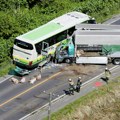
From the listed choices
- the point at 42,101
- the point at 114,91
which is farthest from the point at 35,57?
the point at 114,91

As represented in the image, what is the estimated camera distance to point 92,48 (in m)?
44.0

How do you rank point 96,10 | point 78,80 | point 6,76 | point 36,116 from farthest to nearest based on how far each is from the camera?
point 96,10 → point 6,76 → point 78,80 → point 36,116

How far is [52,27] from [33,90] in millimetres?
7942

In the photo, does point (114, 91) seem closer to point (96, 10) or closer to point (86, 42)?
point (86, 42)

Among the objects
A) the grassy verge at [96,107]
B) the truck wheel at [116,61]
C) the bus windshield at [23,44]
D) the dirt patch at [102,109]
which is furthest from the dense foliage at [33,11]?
the dirt patch at [102,109]

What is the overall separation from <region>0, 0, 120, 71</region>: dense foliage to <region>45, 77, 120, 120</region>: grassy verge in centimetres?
1055

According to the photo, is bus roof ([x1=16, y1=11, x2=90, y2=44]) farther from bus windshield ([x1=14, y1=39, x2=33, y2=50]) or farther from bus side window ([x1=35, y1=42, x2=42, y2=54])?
bus side window ([x1=35, y1=42, x2=42, y2=54])

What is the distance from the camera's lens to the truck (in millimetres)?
43188

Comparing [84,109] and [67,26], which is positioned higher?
[67,26]

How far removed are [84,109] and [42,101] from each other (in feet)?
12.6

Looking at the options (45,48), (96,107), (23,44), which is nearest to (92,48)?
(45,48)

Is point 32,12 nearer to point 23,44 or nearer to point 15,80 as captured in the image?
point 23,44

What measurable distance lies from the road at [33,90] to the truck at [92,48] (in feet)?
3.32

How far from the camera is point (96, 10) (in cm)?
5456
